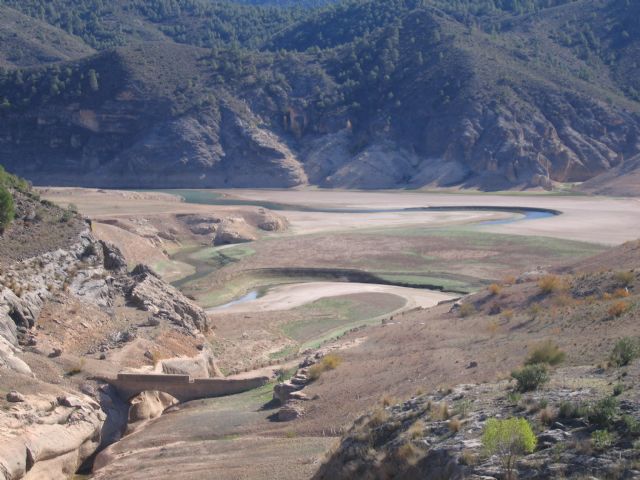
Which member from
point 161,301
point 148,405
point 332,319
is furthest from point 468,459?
point 332,319

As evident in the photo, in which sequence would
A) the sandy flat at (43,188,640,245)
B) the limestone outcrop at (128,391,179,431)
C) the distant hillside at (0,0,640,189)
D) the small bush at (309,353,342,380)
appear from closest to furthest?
1. the limestone outcrop at (128,391,179,431)
2. the small bush at (309,353,342,380)
3. the sandy flat at (43,188,640,245)
4. the distant hillside at (0,0,640,189)

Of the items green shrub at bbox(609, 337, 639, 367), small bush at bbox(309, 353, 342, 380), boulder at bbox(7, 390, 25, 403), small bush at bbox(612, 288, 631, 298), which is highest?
green shrub at bbox(609, 337, 639, 367)

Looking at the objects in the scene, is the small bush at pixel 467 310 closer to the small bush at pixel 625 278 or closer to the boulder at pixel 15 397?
the small bush at pixel 625 278

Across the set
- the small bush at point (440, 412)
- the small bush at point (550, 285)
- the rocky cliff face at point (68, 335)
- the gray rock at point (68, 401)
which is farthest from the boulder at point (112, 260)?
the small bush at point (440, 412)

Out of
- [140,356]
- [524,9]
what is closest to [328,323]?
[140,356]

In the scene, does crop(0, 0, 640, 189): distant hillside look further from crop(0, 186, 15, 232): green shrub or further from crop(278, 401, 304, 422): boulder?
crop(278, 401, 304, 422): boulder

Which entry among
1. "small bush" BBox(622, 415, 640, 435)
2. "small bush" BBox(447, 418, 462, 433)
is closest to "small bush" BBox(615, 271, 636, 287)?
"small bush" BBox(447, 418, 462, 433)

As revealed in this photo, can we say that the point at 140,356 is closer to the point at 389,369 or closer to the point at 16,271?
the point at 16,271
